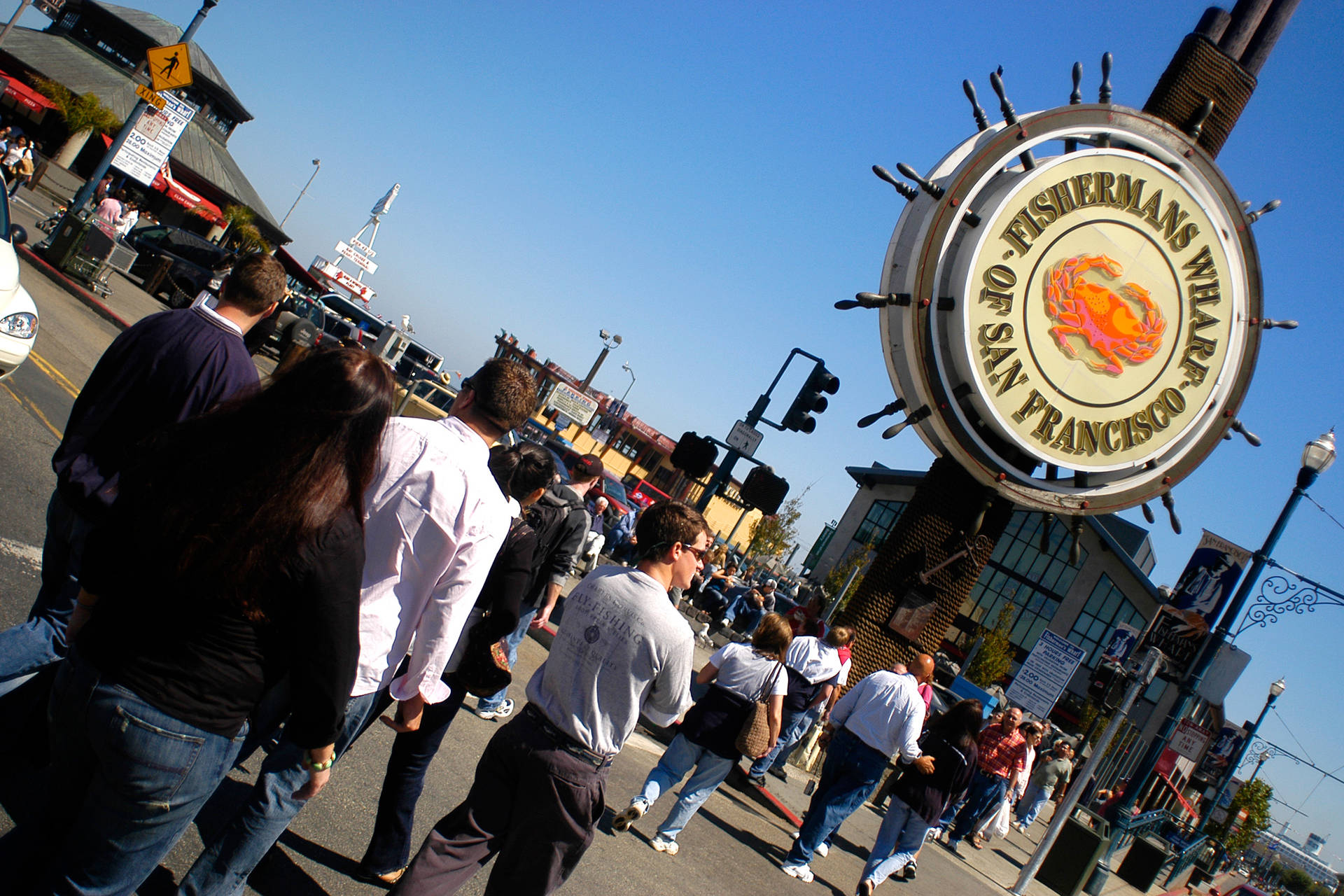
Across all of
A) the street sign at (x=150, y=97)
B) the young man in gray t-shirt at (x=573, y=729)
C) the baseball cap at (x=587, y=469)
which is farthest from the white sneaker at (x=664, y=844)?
the street sign at (x=150, y=97)


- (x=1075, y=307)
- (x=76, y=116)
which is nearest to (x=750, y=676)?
(x=1075, y=307)

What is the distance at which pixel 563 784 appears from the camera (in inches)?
126

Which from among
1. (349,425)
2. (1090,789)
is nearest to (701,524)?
(349,425)

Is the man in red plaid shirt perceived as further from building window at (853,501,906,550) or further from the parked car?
building window at (853,501,906,550)

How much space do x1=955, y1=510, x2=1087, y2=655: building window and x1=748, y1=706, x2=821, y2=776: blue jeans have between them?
39642 mm

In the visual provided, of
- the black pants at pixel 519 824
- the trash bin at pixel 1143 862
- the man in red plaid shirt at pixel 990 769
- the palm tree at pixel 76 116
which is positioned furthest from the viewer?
the palm tree at pixel 76 116

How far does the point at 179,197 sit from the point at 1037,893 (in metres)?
40.7

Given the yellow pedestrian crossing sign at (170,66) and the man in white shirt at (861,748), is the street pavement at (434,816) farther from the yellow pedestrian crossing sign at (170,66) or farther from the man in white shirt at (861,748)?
the yellow pedestrian crossing sign at (170,66)

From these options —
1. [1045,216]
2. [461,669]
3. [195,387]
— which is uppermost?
[1045,216]

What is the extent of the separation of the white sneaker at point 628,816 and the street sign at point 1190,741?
56.6 feet

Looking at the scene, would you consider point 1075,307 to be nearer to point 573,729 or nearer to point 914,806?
point 914,806

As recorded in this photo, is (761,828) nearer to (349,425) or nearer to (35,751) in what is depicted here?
(35,751)

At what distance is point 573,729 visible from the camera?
129 inches

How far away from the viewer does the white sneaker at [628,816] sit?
512cm
